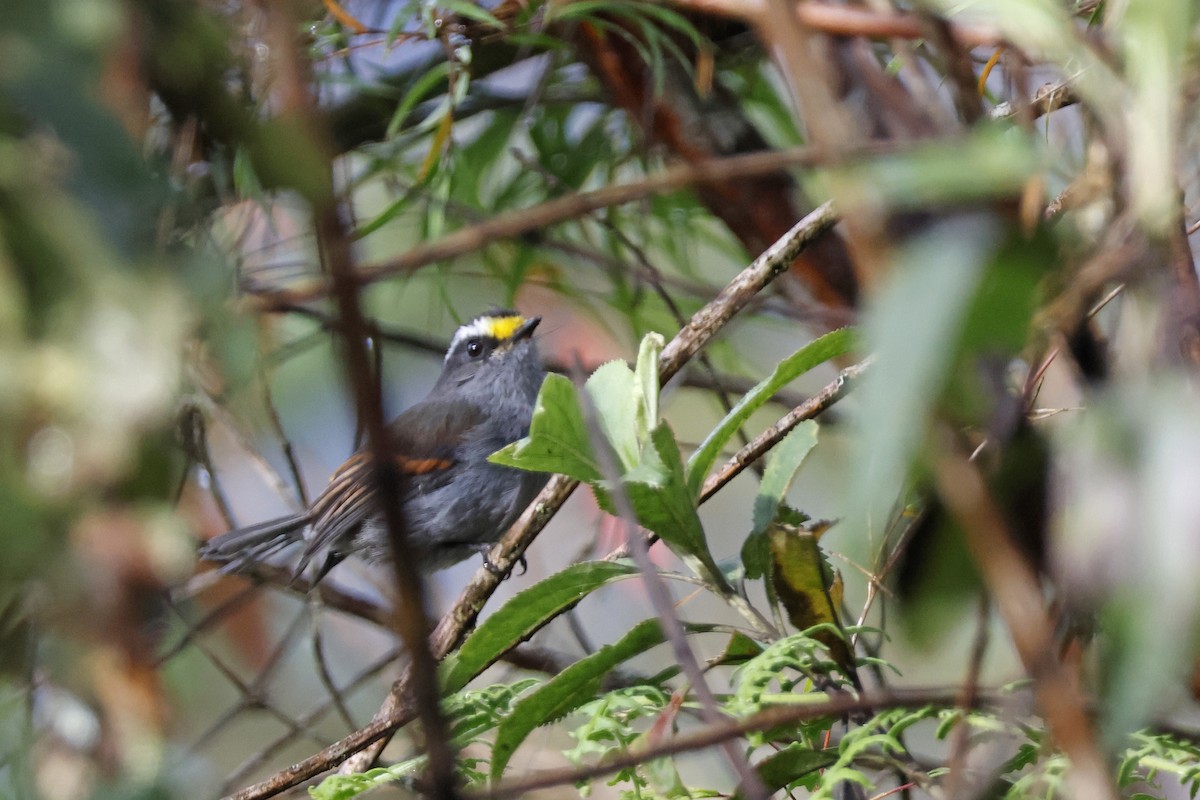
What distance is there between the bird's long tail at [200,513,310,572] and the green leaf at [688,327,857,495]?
1.86 m

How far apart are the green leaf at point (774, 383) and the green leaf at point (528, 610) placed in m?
0.13

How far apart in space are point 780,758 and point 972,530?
0.57 m

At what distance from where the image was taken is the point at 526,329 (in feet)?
12.2

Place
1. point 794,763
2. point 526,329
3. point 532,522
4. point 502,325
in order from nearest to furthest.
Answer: point 794,763
point 532,522
point 526,329
point 502,325

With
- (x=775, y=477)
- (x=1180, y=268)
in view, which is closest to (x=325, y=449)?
(x=775, y=477)

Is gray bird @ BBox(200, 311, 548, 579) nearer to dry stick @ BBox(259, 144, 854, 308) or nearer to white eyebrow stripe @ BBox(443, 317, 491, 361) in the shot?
white eyebrow stripe @ BBox(443, 317, 491, 361)

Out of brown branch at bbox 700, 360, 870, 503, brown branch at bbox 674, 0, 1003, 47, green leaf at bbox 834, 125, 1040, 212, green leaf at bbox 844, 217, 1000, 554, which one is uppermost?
brown branch at bbox 674, 0, 1003, 47

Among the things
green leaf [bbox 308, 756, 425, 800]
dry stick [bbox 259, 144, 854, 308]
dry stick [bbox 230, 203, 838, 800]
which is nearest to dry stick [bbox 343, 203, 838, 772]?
Answer: dry stick [bbox 230, 203, 838, 800]

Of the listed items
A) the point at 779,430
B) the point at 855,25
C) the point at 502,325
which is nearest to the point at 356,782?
the point at 779,430

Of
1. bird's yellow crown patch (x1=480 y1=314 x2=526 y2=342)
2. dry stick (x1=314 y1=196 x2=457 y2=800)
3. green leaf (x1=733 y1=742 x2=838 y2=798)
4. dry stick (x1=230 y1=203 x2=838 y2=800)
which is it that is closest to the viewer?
dry stick (x1=314 y1=196 x2=457 y2=800)

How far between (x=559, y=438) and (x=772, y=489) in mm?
258

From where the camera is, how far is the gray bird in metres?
3.23

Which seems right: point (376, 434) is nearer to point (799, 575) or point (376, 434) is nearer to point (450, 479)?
point (799, 575)

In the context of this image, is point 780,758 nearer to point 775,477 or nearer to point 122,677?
point 775,477
